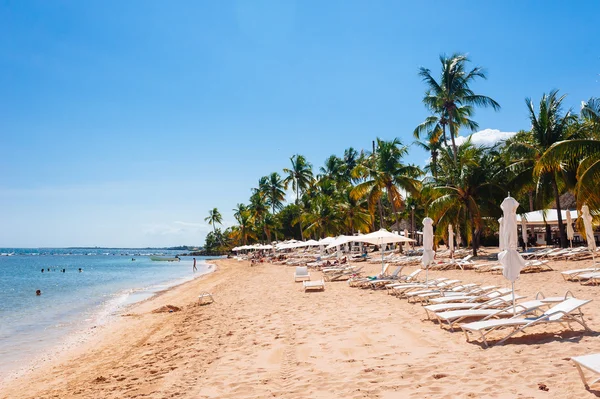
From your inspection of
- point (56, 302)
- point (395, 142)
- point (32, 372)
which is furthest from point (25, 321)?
point (395, 142)

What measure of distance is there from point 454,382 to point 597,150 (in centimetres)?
1211

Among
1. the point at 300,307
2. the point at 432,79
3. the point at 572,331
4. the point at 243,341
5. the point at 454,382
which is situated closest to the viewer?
the point at 454,382

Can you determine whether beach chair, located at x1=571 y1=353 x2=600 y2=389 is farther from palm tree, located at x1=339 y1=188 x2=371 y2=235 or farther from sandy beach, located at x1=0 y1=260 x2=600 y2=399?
palm tree, located at x1=339 y1=188 x2=371 y2=235

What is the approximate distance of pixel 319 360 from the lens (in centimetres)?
600

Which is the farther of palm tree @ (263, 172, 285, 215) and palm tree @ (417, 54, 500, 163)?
palm tree @ (263, 172, 285, 215)

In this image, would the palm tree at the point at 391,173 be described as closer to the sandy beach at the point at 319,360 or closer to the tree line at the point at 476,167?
the tree line at the point at 476,167

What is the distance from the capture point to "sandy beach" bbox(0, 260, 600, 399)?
15.2 feet

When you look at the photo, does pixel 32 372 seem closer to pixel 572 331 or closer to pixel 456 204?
pixel 572 331

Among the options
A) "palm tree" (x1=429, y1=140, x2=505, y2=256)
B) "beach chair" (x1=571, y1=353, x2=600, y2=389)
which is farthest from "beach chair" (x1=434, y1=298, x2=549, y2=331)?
"palm tree" (x1=429, y1=140, x2=505, y2=256)

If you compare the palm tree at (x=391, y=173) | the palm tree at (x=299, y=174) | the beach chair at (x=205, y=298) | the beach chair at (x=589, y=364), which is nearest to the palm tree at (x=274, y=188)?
the palm tree at (x=299, y=174)

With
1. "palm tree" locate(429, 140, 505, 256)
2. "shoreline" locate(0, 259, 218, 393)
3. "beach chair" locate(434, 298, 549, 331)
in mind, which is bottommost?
"shoreline" locate(0, 259, 218, 393)

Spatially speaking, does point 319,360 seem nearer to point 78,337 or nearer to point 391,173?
point 78,337

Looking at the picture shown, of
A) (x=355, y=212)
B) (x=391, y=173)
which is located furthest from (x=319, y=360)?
(x=355, y=212)

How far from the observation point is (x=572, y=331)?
6234 millimetres
